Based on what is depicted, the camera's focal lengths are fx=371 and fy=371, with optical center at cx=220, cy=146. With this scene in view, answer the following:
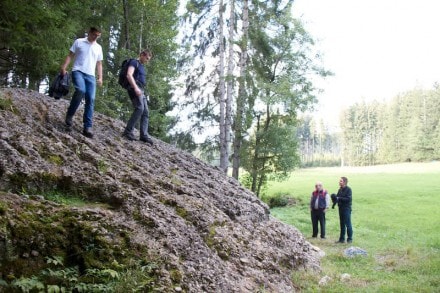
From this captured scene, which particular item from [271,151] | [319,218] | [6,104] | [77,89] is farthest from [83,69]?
[271,151]

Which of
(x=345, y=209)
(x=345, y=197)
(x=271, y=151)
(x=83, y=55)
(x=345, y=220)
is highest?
(x=83, y=55)

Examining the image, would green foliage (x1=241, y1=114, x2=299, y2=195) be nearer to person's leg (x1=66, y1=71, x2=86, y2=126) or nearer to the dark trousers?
the dark trousers

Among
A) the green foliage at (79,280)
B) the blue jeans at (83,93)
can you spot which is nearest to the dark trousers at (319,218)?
the blue jeans at (83,93)

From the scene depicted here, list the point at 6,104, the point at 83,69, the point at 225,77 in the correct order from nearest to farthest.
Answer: the point at 6,104
the point at 83,69
the point at 225,77

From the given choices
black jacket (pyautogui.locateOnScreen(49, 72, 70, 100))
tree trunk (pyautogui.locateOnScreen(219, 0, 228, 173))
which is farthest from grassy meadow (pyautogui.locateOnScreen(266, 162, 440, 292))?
black jacket (pyautogui.locateOnScreen(49, 72, 70, 100))

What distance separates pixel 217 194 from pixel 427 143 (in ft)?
245

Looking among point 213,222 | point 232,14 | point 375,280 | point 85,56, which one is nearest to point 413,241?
point 375,280

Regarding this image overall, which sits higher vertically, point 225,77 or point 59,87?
point 225,77

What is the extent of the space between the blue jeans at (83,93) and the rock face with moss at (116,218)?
350 millimetres

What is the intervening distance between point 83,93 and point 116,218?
2.88 metres

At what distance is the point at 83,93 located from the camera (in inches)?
266

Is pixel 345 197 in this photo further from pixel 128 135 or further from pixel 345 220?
pixel 128 135

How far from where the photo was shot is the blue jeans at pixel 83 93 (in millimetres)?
6676

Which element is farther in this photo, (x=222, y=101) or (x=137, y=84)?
(x=222, y=101)
